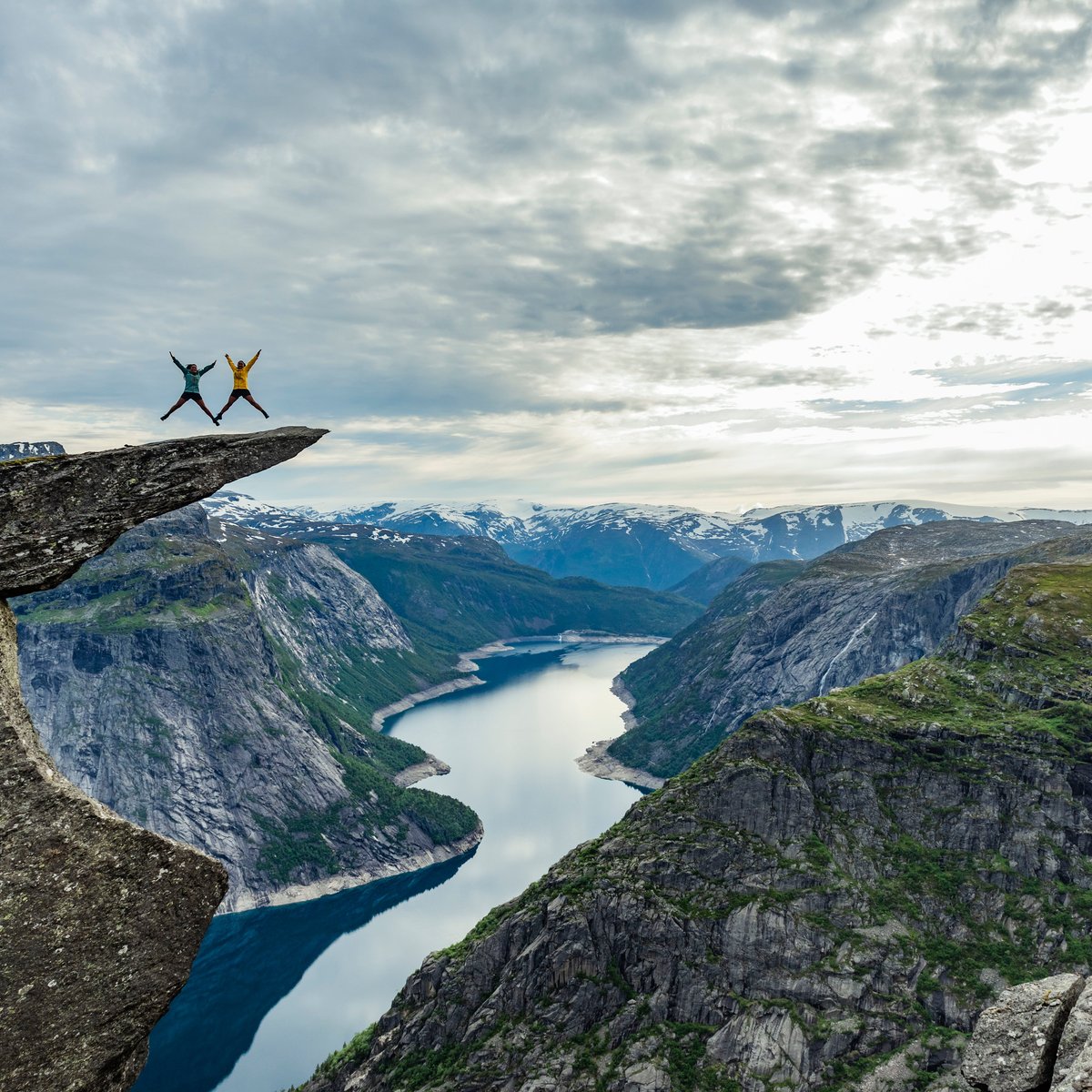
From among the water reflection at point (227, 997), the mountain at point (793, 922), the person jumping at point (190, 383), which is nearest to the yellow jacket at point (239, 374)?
the person jumping at point (190, 383)

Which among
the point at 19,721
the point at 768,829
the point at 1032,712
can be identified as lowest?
the point at 768,829

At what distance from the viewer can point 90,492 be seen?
1975 centimetres

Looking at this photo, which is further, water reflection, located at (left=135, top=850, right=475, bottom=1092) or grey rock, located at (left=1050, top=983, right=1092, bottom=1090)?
water reflection, located at (left=135, top=850, right=475, bottom=1092)

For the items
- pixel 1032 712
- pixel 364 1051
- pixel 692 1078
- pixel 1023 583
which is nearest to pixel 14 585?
pixel 692 1078

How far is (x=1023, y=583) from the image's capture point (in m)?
138

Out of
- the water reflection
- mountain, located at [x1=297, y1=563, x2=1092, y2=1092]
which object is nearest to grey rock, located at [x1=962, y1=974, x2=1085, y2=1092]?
mountain, located at [x1=297, y1=563, x2=1092, y2=1092]

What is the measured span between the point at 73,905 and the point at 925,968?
303ft

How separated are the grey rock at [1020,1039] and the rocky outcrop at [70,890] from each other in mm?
19107

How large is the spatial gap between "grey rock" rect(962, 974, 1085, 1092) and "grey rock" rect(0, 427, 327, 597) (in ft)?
80.4

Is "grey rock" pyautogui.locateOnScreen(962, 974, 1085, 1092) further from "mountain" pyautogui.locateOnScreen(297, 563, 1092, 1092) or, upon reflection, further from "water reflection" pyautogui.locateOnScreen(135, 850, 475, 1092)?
"water reflection" pyautogui.locateOnScreen(135, 850, 475, 1092)

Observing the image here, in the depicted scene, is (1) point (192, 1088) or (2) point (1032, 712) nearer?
(2) point (1032, 712)

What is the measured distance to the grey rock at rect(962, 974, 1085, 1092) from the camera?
17125 mm

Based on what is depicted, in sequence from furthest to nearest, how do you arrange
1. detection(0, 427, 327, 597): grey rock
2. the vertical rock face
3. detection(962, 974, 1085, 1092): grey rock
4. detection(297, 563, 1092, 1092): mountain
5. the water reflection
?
the water reflection → detection(297, 563, 1092, 1092): mountain → detection(0, 427, 327, 597): grey rock → detection(962, 974, 1085, 1092): grey rock → the vertical rock face

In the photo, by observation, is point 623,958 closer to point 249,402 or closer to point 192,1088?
point 249,402
